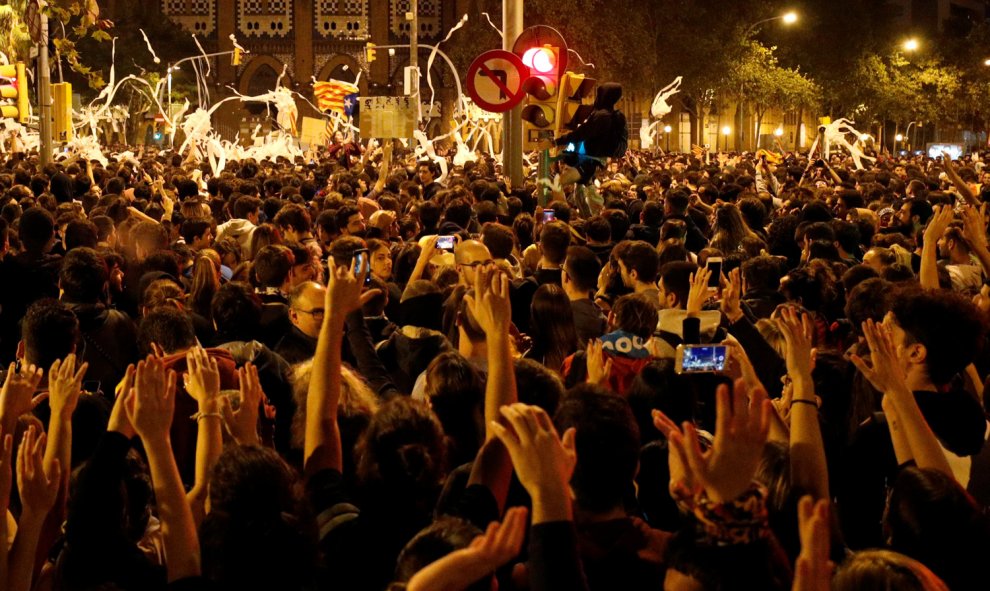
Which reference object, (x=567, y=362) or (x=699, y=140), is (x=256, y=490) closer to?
(x=567, y=362)

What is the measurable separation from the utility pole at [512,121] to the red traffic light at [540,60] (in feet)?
5.01

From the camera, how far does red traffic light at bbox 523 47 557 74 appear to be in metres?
12.0

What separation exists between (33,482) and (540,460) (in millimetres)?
1433

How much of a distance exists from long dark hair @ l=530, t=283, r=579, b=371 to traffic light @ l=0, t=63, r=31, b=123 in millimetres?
14171

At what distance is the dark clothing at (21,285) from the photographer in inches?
297

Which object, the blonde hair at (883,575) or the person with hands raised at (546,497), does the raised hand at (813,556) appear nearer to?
the blonde hair at (883,575)

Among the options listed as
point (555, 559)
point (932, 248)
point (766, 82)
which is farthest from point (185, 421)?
point (766, 82)

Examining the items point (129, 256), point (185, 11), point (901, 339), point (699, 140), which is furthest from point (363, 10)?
point (901, 339)

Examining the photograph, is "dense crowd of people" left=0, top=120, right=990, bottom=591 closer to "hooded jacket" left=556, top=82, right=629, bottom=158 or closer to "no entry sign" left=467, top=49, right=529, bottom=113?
"hooded jacket" left=556, top=82, right=629, bottom=158

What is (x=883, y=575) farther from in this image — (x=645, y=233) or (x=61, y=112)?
(x=61, y=112)

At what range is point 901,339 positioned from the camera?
14.1 feet

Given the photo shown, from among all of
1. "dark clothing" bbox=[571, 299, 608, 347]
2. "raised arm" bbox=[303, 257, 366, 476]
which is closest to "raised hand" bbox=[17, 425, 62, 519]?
"raised arm" bbox=[303, 257, 366, 476]

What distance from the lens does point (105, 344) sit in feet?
19.9

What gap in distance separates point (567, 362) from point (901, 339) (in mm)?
1625
